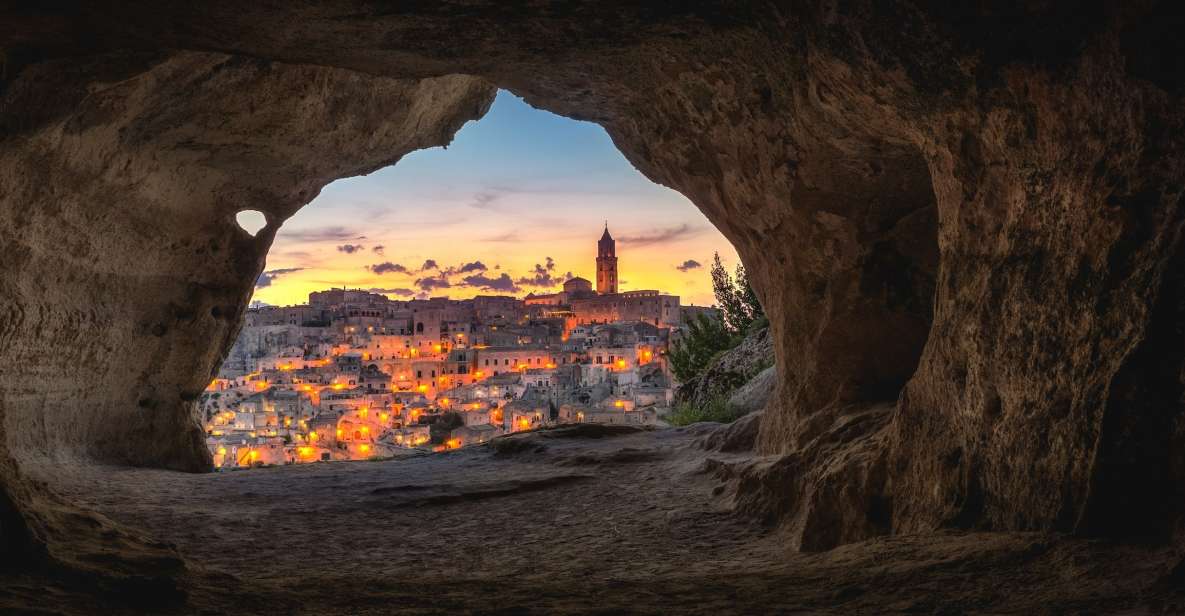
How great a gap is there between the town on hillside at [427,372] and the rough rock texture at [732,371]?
1361 centimetres

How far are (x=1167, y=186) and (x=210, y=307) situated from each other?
12507 mm

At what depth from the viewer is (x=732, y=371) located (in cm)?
1917

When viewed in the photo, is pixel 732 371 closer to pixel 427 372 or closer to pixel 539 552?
pixel 539 552

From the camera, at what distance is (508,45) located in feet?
20.1

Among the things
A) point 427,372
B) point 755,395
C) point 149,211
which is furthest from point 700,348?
point 427,372

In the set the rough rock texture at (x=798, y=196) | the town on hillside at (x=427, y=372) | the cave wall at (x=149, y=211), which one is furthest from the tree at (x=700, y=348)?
the rough rock texture at (x=798, y=196)

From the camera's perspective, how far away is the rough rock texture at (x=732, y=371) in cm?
1841

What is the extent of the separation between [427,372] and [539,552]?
93200mm

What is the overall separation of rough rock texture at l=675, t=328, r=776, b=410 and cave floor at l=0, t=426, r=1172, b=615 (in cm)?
797

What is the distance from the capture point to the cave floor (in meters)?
3.36

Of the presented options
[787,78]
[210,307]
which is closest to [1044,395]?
[787,78]

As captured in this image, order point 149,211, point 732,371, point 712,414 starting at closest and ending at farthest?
point 149,211
point 712,414
point 732,371

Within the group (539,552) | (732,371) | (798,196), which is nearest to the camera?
(539,552)

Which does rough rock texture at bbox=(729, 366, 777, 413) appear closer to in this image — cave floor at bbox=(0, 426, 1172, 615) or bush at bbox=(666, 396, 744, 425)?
bush at bbox=(666, 396, 744, 425)
